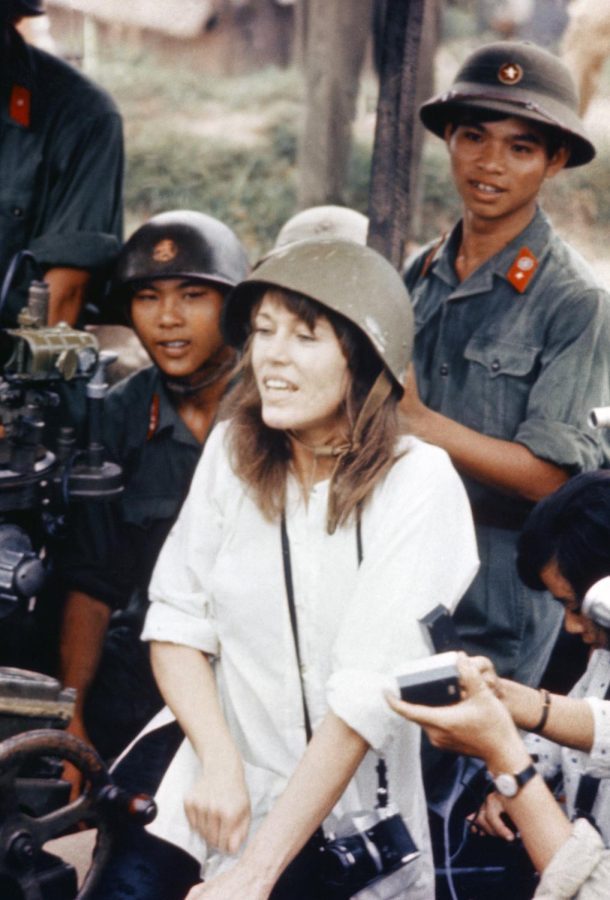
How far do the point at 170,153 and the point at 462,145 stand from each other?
9037 mm

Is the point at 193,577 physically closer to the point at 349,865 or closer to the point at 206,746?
the point at 206,746

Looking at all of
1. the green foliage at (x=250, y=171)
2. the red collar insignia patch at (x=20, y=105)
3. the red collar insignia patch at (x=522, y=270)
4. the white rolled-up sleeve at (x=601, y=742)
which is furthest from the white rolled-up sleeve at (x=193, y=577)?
the green foliage at (x=250, y=171)

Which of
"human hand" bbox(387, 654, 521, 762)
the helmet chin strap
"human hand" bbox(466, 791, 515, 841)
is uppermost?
the helmet chin strap

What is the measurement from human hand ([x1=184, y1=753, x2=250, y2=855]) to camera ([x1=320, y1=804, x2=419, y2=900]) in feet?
0.64

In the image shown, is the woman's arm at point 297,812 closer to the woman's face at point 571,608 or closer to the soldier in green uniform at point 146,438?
the woman's face at point 571,608

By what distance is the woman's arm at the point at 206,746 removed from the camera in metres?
2.85

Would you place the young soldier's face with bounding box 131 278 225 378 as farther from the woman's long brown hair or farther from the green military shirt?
the woman's long brown hair

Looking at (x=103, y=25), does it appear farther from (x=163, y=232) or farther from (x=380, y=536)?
(x=380, y=536)

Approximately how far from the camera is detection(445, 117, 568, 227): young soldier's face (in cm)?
377

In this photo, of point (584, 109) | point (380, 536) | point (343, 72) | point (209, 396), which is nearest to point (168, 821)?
point (380, 536)

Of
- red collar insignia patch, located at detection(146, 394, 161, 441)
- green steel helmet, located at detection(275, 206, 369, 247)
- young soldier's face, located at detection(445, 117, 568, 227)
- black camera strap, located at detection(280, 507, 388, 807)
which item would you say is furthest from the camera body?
green steel helmet, located at detection(275, 206, 369, 247)

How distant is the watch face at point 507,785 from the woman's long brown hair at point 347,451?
2.26 ft

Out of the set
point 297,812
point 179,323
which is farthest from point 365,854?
point 179,323

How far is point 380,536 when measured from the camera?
9.39 ft
